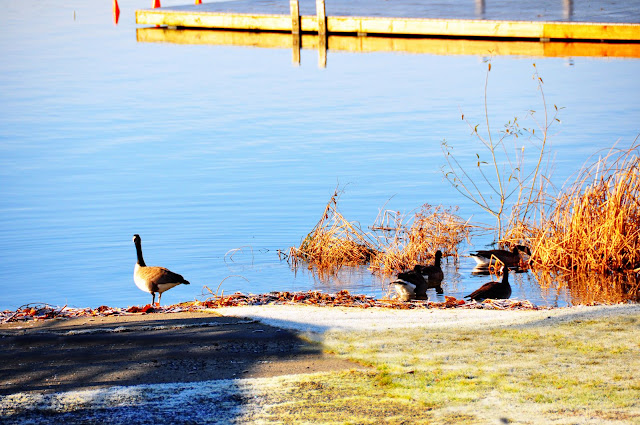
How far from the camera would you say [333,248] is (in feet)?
41.9

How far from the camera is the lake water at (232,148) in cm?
1294

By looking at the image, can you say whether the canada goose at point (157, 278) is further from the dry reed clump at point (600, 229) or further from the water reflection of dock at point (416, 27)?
the water reflection of dock at point (416, 27)

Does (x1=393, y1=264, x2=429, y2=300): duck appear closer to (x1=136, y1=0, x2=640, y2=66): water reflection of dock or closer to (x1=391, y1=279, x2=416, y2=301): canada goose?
(x1=391, y1=279, x2=416, y2=301): canada goose

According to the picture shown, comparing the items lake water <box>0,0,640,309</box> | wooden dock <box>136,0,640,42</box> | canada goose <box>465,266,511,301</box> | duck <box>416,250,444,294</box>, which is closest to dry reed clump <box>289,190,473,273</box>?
lake water <box>0,0,640,309</box>

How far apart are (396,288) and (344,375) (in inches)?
185

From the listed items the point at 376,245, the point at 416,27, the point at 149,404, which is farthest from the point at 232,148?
the point at 149,404

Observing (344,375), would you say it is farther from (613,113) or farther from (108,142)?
(613,113)

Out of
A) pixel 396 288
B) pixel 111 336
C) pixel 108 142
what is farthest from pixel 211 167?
pixel 111 336

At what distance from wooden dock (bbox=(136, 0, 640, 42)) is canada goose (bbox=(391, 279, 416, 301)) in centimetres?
2169

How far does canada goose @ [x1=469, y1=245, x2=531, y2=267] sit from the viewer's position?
1195cm

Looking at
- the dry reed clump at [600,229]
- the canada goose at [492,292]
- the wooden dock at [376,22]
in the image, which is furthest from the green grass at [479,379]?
the wooden dock at [376,22]

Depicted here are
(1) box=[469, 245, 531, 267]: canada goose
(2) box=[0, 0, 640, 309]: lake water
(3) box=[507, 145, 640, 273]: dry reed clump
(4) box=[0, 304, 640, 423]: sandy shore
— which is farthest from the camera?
(2) box=[0, 0, 640, 309]: lake water

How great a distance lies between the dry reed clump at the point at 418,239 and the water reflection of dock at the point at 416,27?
711 inches

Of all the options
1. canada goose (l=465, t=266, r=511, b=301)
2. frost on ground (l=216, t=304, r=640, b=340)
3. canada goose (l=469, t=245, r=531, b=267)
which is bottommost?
canada goose (l=465, t=266, r=511, b=301)
